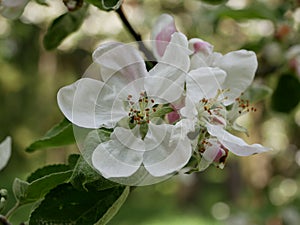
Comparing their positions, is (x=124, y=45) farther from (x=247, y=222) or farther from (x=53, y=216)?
(x=247, y=222)

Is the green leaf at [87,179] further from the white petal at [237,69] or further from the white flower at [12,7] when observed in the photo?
the white flower at [12,7]

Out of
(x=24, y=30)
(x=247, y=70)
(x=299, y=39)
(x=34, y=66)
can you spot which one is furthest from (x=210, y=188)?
(x=247, y=70)

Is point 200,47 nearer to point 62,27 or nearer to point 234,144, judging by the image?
point 234,144

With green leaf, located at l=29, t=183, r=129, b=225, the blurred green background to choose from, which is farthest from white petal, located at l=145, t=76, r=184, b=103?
the blurred green background

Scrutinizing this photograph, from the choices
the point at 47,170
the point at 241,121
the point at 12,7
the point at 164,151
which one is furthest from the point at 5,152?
the point at 241,121

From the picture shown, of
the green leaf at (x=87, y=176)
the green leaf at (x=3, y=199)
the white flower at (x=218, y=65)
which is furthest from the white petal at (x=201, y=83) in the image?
the green leaf at (x=3, y=199)

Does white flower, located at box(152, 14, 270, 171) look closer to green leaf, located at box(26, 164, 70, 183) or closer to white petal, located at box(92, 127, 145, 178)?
white petal, located at box(92, 127, 145, 178)
